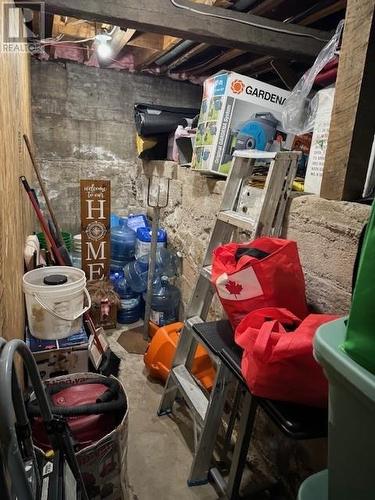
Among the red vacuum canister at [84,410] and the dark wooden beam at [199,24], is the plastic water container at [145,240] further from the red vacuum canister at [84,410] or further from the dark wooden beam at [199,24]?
the red vacuum canister at [84,410]

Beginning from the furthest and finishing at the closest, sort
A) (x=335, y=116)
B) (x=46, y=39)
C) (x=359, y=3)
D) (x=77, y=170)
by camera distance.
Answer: (x=77, y=170)
(x=46, y=39)
(x=335, y=116)
(x=359, y=3)

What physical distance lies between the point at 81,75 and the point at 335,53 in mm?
2722

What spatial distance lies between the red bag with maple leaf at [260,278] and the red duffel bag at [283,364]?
0.16 m

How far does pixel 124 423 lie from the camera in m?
1.13

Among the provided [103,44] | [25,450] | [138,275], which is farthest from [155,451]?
[103,44]

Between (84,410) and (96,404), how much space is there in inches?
1.8

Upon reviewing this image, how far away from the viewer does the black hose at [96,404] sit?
1.04 metres

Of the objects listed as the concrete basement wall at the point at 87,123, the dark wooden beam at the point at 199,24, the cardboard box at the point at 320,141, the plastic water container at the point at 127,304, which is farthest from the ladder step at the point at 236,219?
the concrete basement wall at the point at 87,123

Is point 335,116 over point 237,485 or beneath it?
over

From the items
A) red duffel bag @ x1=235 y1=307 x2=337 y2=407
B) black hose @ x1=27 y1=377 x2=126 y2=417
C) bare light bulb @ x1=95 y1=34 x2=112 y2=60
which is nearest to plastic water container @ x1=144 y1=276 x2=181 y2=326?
black hose @ x1=27 y1=377 x2=126 y2=417

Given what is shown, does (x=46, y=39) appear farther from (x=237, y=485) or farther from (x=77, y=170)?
(x=237, y=485)

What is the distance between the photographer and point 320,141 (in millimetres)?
1329

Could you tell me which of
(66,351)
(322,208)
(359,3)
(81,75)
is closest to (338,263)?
(322,208)

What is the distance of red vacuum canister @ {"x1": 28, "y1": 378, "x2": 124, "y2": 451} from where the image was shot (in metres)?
1.06
